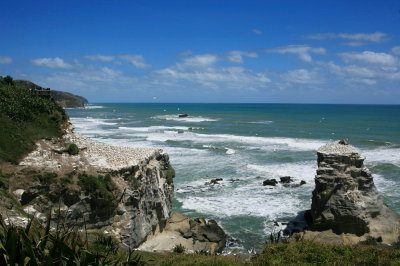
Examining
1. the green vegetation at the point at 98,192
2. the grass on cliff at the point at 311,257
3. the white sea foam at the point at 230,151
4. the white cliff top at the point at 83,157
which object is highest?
the white cliff top at the point at 83,157

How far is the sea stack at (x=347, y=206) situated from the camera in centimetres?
1947

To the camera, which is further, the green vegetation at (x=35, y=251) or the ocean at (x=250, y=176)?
the ocean at (x=250, y=176)

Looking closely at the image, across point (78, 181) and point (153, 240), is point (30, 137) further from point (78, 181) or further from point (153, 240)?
point (153, 240)

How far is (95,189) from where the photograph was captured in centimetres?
1769

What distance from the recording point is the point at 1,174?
17.6 metres

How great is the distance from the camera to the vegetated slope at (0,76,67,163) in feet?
65.5

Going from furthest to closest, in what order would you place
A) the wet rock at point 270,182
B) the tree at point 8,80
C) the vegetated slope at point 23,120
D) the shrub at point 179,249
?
the wet rock at point 270,182
the tree at point 8,80
the vegetated slope at point 23,120
the shrub at point 179,249

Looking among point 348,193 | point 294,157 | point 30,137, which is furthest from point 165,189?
point 294,157

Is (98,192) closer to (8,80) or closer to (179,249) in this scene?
(179,249)

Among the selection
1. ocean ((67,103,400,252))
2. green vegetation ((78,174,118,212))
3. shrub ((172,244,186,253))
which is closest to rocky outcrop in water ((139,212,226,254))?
shrub ((172,244,186,253))

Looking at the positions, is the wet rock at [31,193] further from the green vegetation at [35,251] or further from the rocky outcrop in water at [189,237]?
the green vegetation at [35,251]

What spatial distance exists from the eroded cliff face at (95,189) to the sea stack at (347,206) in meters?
8.84

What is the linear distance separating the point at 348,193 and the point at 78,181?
46.4 ft

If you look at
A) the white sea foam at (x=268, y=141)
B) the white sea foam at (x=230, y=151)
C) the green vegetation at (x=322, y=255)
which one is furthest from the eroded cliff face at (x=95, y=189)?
the white sea foam at (x=268, y=141)
